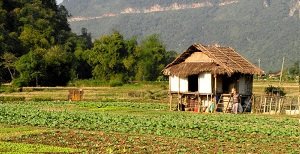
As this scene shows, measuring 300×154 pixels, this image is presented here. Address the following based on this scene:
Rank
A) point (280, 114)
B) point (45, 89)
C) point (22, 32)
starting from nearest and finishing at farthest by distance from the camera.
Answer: point (280, 114) → point (45, 89) → point (22, 32)

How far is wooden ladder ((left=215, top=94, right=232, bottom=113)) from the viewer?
36763mm

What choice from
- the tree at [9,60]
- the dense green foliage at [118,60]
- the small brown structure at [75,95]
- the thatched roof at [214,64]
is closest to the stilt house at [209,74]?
the thatched roof at [214,64]

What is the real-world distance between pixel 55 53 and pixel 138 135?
2102 inches

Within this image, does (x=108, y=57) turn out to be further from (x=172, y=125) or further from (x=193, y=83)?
(x=172, y=125)

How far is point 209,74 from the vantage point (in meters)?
38.1

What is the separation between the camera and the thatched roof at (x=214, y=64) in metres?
37.4

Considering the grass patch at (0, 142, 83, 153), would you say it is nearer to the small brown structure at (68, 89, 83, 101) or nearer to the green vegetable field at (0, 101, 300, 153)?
the green vegetable field at (0, 101, 300, 153)

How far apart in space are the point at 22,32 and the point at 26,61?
16884mm

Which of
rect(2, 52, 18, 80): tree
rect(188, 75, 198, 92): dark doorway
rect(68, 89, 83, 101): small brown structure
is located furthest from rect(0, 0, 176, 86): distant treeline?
rect(188, 75, 198, 92): dark doorway

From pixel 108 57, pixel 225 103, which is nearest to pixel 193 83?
pixel 225 103

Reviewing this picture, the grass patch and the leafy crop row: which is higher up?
the grass patch

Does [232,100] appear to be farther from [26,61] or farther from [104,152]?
[26,61]

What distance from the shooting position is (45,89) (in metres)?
61.2

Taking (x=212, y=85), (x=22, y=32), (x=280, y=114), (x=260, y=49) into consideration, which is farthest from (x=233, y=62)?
(x=260, y=49)
